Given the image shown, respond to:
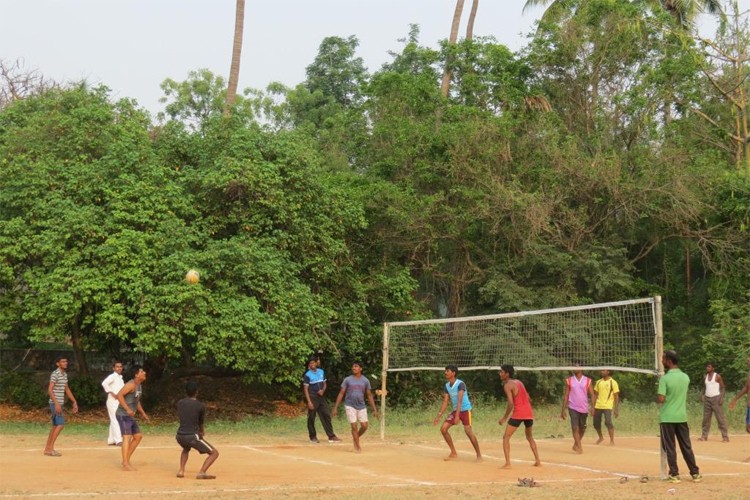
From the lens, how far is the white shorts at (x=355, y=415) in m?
16.5

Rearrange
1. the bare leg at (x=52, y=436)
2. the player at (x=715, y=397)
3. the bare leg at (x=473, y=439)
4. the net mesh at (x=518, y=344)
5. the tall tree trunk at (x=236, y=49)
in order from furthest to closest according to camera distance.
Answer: the tall tree trunk at (x=236, y=49) → the net mesh at (x=518, y=344) → the player at (x=715, y=397) → the bare leg at (x=52, y=436) → the bare leg at (x=473, y=439)

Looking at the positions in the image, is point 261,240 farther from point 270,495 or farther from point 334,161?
point 270,495

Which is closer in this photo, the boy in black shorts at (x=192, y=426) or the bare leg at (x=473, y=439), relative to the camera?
the boy in black shorts at (x=192, y=426)

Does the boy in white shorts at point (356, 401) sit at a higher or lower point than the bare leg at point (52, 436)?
higher

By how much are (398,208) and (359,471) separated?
43.0 feet

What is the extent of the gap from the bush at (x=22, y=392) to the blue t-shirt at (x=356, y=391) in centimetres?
1148

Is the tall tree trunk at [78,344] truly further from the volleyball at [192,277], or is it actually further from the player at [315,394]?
the player at [315,394]


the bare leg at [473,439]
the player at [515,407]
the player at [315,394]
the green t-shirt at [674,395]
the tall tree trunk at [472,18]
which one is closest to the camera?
the green t-shirt at [674,395]

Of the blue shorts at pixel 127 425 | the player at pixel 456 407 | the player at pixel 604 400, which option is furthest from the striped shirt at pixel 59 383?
the player at pixel 604 400

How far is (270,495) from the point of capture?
11.3 meters

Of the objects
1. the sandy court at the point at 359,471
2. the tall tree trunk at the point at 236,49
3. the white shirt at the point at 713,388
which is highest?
the tall tree trunk at the point at 236,49

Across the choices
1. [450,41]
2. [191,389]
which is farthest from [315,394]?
[450,41]

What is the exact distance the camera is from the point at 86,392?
80.6 feet

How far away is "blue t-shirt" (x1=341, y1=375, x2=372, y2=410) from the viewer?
16.7 metres
